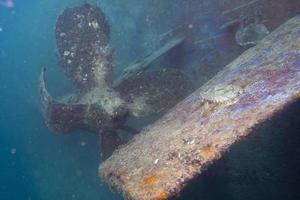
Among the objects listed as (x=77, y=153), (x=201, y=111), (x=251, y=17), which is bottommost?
(x=77, y=153)

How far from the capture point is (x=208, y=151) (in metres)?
2.53

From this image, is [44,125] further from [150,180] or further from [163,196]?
[163,196]

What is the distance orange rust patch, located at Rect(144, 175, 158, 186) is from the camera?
2.58 m

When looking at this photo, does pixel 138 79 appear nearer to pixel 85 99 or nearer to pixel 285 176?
pixel 85 99

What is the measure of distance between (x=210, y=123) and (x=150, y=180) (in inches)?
28.8

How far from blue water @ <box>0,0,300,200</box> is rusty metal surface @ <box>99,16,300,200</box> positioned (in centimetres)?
412

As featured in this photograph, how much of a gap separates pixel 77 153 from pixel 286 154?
781cm

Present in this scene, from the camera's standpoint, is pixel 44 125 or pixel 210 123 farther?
pixel 44 125

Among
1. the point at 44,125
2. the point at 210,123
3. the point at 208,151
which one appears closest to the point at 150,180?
the point at 208,151

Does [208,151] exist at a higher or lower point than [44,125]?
higher

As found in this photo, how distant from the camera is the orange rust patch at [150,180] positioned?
258 cm

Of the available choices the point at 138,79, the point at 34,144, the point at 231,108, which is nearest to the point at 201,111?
the point at 231,108

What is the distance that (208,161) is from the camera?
248 cm

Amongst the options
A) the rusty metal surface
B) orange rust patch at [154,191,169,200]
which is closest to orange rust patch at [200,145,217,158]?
the rusty metal surface
